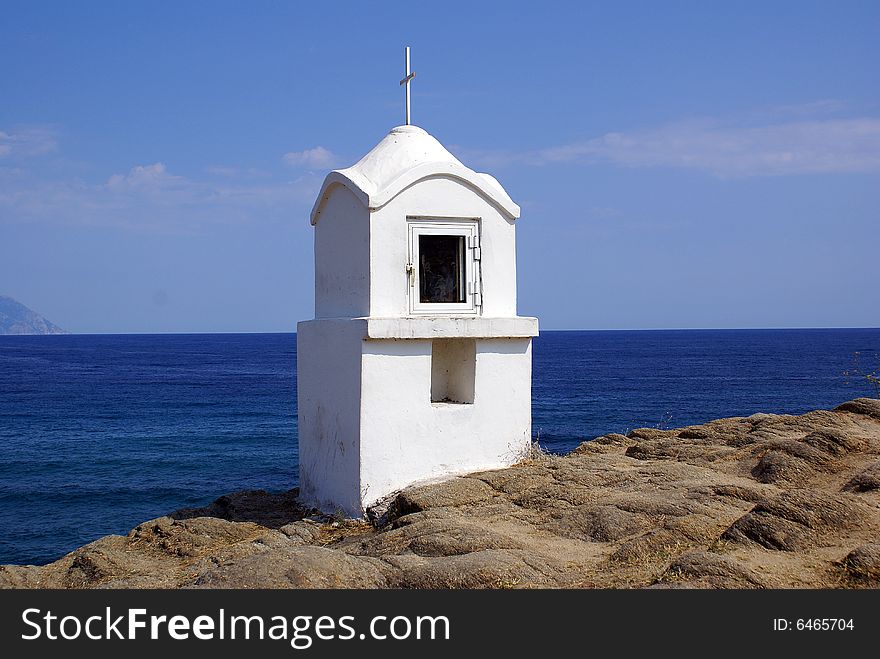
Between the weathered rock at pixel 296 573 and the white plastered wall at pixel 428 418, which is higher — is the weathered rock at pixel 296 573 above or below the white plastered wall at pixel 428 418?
below

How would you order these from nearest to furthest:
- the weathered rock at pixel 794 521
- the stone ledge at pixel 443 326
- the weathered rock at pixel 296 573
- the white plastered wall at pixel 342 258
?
the weathered rock at pixel 296 573 < the weathered rock at pixel 794 521 < the stone ledge at pixel 443 326 < the white plastered wall at pixel 342 258

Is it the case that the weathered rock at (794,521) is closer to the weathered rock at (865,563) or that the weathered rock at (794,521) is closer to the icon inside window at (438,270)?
the weathered rock at (865,563)

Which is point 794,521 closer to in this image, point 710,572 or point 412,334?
point 710,572

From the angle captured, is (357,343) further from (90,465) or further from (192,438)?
(192,438)

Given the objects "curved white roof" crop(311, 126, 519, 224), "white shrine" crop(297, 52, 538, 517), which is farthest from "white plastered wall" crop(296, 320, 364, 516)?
"curved white roof" crop(311, 126, 519, 224)

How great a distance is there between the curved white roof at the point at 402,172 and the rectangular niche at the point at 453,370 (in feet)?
5.96

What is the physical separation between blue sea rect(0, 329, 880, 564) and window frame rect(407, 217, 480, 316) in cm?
1144

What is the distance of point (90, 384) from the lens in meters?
70.2

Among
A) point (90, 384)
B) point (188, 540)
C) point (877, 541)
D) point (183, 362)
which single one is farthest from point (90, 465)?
point (183, 362)

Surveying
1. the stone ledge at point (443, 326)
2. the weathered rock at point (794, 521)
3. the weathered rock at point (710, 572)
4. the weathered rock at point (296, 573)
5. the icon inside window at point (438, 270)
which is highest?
the icon inside window at point (438, 270)

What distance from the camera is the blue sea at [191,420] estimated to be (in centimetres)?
2591

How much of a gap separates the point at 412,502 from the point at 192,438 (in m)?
31.4

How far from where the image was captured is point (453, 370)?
38.9 ft

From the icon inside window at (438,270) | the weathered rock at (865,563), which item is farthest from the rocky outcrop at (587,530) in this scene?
the icon inside window at (438,270)
